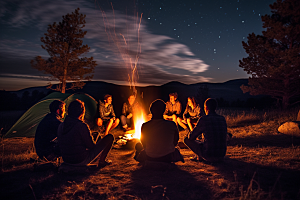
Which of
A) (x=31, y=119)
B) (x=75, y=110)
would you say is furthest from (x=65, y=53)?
(x=75, y=110)

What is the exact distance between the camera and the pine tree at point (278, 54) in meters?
14.2

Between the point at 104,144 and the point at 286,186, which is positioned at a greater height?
the point at 104,144

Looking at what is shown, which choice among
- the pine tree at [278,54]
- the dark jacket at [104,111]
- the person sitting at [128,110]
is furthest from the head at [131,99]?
the pine tree at [278,54]

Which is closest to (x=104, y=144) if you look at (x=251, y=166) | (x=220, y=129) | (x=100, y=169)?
(x=100, y=169)

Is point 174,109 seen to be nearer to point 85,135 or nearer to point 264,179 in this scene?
point 264,179

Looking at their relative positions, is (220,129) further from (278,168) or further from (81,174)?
(81,174)

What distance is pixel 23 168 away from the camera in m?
4.44

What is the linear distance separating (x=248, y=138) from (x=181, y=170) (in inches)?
195

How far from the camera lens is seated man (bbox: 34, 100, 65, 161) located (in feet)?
14.3

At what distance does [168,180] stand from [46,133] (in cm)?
295

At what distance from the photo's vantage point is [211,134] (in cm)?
426

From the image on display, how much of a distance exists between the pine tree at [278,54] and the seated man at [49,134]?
1563 cm

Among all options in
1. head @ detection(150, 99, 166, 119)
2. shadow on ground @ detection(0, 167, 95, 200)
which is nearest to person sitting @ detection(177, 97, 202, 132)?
head @ detection(150, 99, 166, 119)

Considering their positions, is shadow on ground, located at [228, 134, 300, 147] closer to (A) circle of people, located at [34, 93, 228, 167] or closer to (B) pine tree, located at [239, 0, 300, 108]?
(A) circle of people, located at [34, 93, 228, 167]
